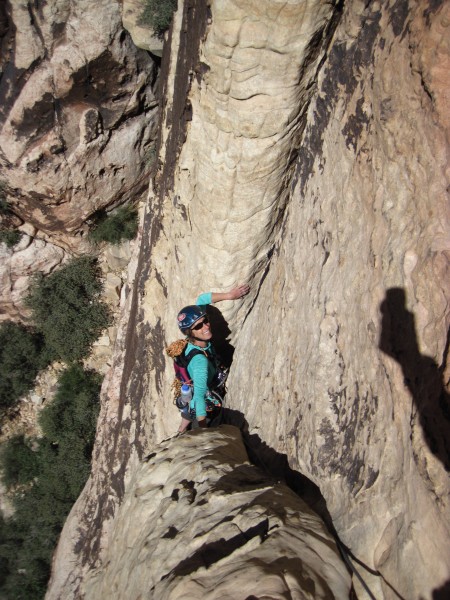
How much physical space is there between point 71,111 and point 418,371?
5.84 m

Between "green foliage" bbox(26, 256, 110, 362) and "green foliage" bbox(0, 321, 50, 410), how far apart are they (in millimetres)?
438

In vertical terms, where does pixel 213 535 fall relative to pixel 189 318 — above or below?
below

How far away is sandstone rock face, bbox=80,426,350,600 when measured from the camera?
1941 mm

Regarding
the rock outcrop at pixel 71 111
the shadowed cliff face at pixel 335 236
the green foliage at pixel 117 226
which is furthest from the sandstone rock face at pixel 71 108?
the shadowed cliff face at pixel 335 236

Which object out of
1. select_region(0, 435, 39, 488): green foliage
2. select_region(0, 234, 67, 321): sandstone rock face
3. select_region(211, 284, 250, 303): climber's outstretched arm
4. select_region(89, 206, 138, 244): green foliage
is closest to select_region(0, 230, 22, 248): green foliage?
select_region(0, 234, 67, 321): sandstone rock face

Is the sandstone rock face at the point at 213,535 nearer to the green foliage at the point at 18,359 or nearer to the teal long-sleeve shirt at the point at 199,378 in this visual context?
the teal long-sleeve shirt at the point at 199,378

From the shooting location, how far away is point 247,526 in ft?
7.38

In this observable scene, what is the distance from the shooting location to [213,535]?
231 centimetres

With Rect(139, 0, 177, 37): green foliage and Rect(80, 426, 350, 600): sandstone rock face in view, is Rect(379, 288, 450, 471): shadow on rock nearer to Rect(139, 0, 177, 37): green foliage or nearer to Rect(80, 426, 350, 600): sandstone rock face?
Rect(80, 426, 350, 600): sandstone rock face

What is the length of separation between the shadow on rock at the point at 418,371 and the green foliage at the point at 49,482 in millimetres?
7056

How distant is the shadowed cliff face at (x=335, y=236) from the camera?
2.13 meters

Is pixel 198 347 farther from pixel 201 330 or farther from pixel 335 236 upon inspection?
pixel 335 236

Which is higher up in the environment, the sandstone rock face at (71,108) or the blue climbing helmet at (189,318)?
the sandstone rock face at (71,108)

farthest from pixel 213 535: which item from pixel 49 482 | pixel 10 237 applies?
pixel 49 482
